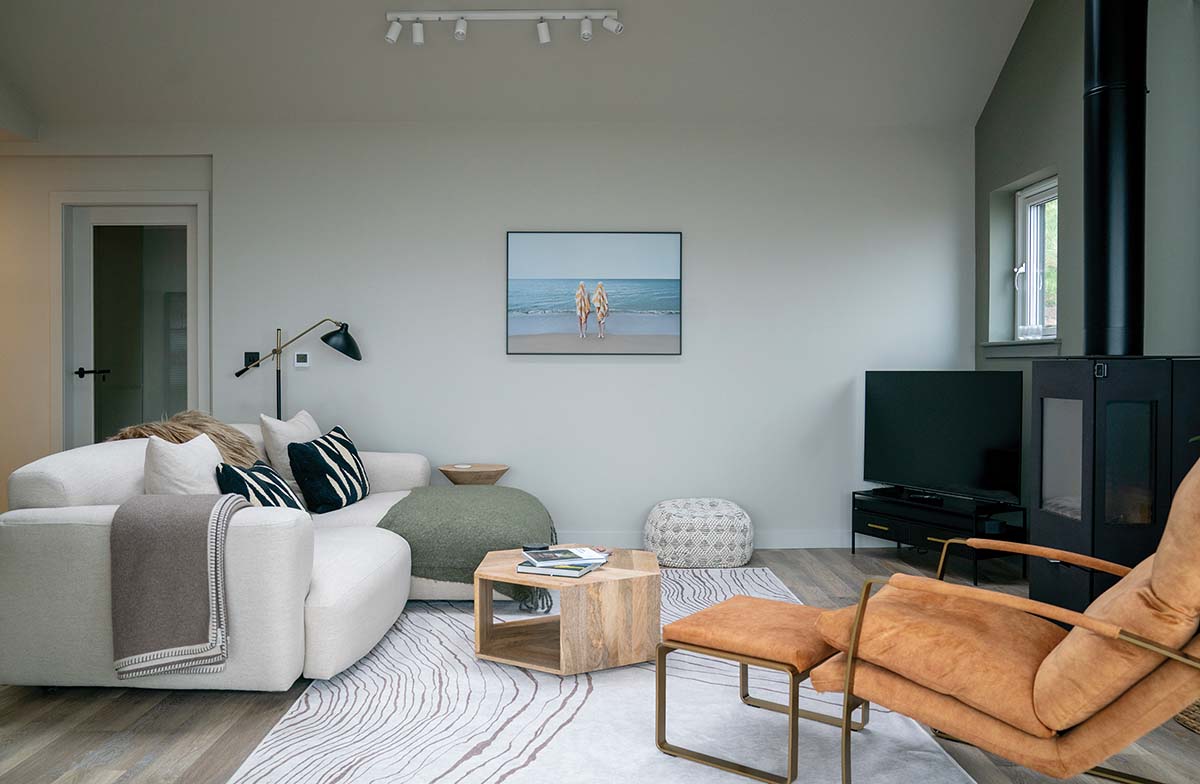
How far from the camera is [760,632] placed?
2.36 metres

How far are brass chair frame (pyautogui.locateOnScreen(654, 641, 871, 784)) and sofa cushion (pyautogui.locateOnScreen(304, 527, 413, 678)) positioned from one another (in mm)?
1091

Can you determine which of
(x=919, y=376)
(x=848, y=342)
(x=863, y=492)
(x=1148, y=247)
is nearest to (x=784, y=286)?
(x=848, y=342)

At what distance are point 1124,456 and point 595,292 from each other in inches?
118

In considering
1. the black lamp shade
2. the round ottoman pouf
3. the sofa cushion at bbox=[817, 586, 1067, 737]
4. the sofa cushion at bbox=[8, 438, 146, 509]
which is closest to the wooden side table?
the black lamp shade

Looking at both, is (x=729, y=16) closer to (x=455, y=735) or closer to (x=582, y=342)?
(x=582, y=342)

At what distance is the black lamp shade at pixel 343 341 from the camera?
508 cm

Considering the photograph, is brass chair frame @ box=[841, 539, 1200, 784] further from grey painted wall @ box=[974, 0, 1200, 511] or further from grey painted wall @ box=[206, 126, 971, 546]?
grey painted wall @ box=[206, 126, 971, 546]

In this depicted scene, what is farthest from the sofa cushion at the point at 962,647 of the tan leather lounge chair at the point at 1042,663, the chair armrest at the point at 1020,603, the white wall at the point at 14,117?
the white wall at the point at 14,117

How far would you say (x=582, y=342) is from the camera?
534 cm

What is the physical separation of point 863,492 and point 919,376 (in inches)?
29.5

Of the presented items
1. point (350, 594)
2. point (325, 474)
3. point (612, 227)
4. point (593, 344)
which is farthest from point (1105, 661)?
point (612, 227)

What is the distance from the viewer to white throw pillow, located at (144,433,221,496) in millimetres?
3035

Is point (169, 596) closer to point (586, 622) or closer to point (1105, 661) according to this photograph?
point (586, 622)

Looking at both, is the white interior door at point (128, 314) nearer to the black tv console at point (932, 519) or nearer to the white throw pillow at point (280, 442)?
the white throw pillow at point (280, 442)
